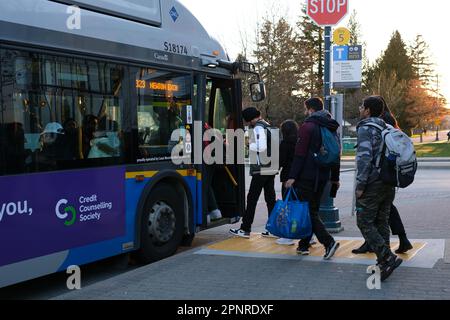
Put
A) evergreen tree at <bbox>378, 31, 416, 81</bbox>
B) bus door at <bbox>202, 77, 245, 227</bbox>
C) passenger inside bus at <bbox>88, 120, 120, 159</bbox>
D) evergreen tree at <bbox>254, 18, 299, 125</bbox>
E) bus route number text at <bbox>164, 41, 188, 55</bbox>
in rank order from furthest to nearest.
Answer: evergreen tree at <bbox>378, 31, 416, 81</bbox> → evergreen tree at <bbox>254, 18, 299, 125</bbox> → bus door at <bbox>202, 77, 245, 227</bbox> → bus route number text at <bbox>164, 41, 188, 55</bbox> → passenger inside bus at <bbox>88, 120, 120, 159</bbox>

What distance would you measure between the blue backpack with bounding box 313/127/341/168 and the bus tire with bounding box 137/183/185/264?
79.1 inches

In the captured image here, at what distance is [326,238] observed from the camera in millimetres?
6559

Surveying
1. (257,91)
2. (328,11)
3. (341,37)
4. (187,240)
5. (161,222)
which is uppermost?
(328,11)

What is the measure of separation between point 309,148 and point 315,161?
0.17m

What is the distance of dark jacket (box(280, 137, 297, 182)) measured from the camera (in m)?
7.86

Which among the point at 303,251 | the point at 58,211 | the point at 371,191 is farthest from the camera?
the point at 303,251

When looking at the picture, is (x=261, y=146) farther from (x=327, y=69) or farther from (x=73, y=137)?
(x=73, y=137)

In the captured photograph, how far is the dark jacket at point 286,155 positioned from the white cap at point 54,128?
3.40m

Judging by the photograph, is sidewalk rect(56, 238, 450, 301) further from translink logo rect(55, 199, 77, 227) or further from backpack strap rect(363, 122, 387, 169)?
backpack strap rect(363, 122, 387, 169)

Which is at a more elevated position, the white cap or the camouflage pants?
the white cap

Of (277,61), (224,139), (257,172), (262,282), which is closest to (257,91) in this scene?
(224,139)

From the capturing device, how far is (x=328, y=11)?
29.7 ft

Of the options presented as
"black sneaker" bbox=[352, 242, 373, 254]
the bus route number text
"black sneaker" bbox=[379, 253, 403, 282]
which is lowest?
"black sneaker" bbox=[352, 242, 373, 254]

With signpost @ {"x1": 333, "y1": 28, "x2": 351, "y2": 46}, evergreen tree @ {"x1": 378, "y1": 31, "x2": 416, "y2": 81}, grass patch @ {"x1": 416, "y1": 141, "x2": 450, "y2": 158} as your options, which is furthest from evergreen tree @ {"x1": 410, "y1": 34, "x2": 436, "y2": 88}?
signpost @ {"x1": 333, "y1": 28, "x2": 351, "y2": 46}
